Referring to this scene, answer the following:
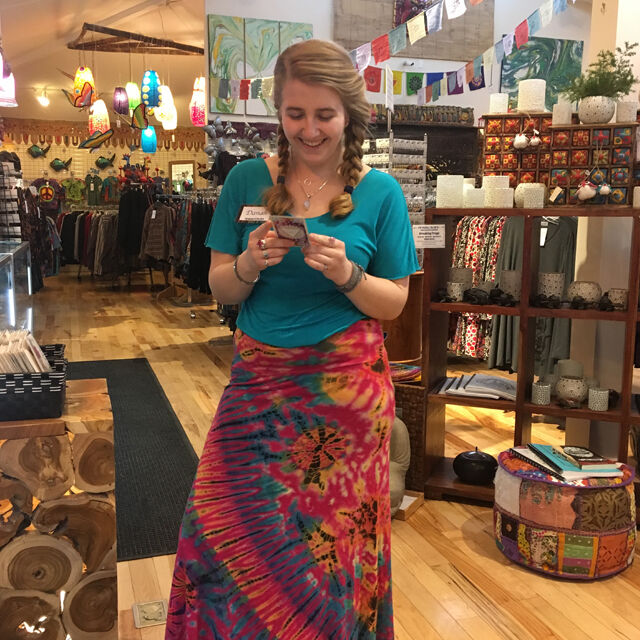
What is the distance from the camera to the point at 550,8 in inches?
196

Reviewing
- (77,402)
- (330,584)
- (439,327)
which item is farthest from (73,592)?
(439,327)

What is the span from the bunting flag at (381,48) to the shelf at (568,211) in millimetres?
2505

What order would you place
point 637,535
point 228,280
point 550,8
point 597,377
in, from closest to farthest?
point 228,280, point 637,535, point 597,377, point 550,8

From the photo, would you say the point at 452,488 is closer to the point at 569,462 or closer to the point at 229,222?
the point at 569,462

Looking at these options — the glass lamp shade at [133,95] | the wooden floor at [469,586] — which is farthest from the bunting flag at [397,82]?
the wooden floor at [469,586]

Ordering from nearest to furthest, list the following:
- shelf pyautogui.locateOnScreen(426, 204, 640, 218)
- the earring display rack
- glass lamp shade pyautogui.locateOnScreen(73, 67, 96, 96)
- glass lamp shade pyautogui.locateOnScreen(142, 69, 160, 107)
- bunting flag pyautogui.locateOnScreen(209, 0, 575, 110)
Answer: shelf pyautogui.locateOnScreen(426, 204, 640, 218) → the earring display rack → bunting flag pyautogui.locateOnScreen(209, 0, 575, 110) → glass lamp shade pyautogui.locateOnScreen(73, 67, 96, 96) → glass lamp shade pyautogui.locateOnScreen(142, 69, 160, 107)

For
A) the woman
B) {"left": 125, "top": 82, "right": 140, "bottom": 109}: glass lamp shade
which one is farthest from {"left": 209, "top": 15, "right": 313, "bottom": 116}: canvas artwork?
the woman

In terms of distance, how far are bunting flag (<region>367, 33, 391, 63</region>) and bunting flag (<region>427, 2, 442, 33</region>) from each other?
1.25 feet

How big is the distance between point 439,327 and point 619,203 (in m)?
0.99

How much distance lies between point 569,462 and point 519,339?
65cm

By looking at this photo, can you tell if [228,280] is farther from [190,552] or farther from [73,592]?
[73,592]

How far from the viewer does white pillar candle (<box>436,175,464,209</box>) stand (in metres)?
3.38

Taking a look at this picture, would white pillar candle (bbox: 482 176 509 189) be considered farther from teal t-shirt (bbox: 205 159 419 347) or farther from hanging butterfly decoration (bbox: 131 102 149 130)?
hanging butterfly decoration (bbox: 131 102 149 130)

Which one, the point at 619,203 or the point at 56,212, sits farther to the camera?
the point at 56,212
